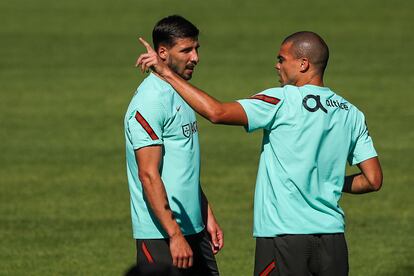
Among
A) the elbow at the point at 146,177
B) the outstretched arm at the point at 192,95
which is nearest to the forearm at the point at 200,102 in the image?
the outstretched arm at the point at 192,95

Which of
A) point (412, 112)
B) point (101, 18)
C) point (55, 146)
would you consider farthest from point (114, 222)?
point (101, 18)

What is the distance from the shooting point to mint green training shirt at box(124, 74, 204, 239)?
7777 millimetres

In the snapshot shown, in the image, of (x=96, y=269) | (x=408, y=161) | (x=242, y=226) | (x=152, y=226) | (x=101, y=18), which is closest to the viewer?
(x=152, y=226)

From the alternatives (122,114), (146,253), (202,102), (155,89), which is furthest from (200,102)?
(122,114)

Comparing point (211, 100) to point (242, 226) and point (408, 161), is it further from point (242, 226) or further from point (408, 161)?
point (408, 161)

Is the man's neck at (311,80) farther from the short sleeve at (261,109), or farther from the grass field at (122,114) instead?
the grass field at (122,114)

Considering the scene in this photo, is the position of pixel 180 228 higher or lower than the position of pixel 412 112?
lower

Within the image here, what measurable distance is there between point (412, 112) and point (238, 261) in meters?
10.2

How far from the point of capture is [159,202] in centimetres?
761

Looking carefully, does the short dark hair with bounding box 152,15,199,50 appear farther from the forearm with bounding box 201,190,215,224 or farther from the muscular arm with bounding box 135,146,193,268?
the forearm with bounding box 201,190,215,224

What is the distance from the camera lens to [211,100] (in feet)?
24.2

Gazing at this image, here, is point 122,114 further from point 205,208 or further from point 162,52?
point 162,52

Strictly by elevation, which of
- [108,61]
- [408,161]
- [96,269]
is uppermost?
[108,61]

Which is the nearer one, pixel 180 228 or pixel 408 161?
pixel 180 228
